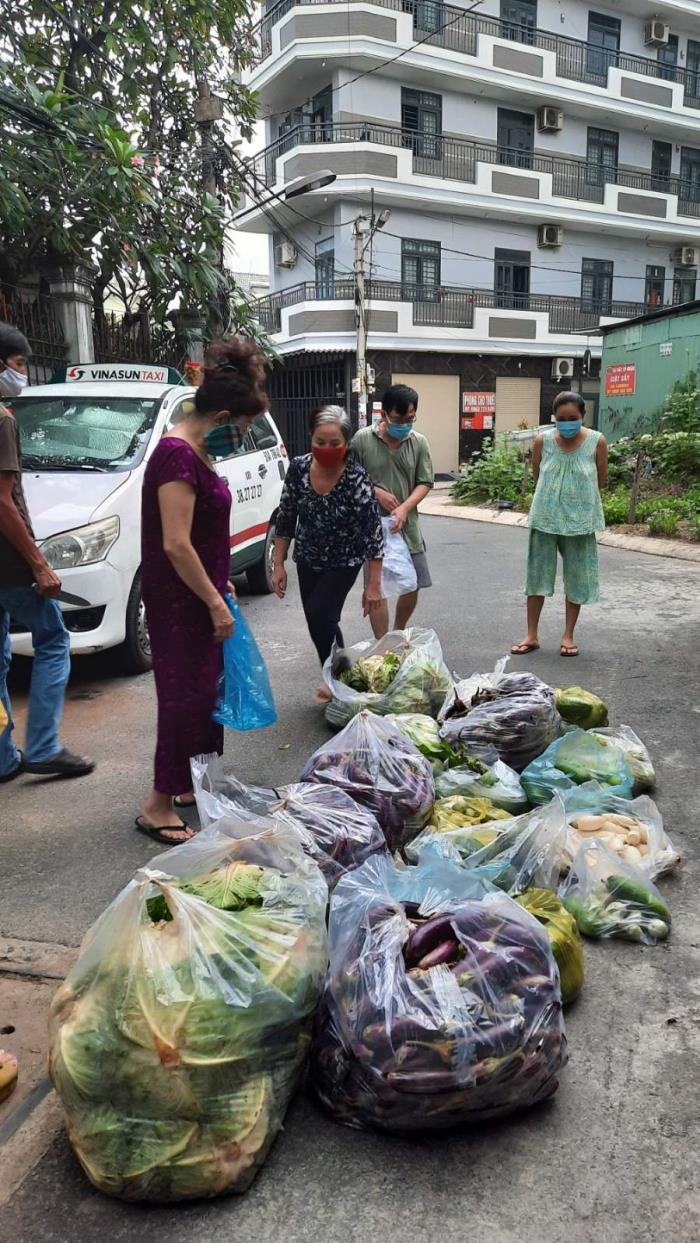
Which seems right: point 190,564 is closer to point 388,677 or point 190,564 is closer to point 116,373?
point 388,677

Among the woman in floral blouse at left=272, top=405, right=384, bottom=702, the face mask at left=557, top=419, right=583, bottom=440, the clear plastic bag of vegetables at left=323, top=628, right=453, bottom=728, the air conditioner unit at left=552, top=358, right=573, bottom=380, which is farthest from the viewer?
the air conditioner unit at left=552, top=358, right=573, bottom=380

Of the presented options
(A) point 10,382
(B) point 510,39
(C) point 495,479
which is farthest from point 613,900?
(B) point 510,39

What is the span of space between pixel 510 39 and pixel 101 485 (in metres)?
27.1

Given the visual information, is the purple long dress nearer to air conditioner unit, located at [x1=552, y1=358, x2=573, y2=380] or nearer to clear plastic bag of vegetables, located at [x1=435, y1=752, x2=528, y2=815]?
clear plastic bag of vegetables, located at [x1=435, y1=752, x2=528, y2=815]

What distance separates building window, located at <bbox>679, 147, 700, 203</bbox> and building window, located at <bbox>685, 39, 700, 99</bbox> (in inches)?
66.4

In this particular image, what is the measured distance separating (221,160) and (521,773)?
10.2 metres

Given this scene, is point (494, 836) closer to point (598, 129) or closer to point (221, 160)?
point (221, 160)

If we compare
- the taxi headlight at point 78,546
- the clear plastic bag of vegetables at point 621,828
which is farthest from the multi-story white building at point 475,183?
the clear plastic bag of vegetables at point 621,828

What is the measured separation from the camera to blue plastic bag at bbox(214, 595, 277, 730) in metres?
3.17

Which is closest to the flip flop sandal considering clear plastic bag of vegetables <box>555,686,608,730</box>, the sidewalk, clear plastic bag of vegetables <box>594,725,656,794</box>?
clear plastic bag of vegetables <box>594,725,656,794</box>

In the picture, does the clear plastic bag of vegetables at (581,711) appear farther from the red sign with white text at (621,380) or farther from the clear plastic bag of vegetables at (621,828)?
the red sign with white text at (621,380)

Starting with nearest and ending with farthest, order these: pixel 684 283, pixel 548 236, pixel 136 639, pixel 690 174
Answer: pixel 136 639
pixel 548 236
pixel 684 283
pixel 690 174

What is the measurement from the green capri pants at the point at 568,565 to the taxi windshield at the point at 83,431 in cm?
268

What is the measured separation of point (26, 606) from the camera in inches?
145
